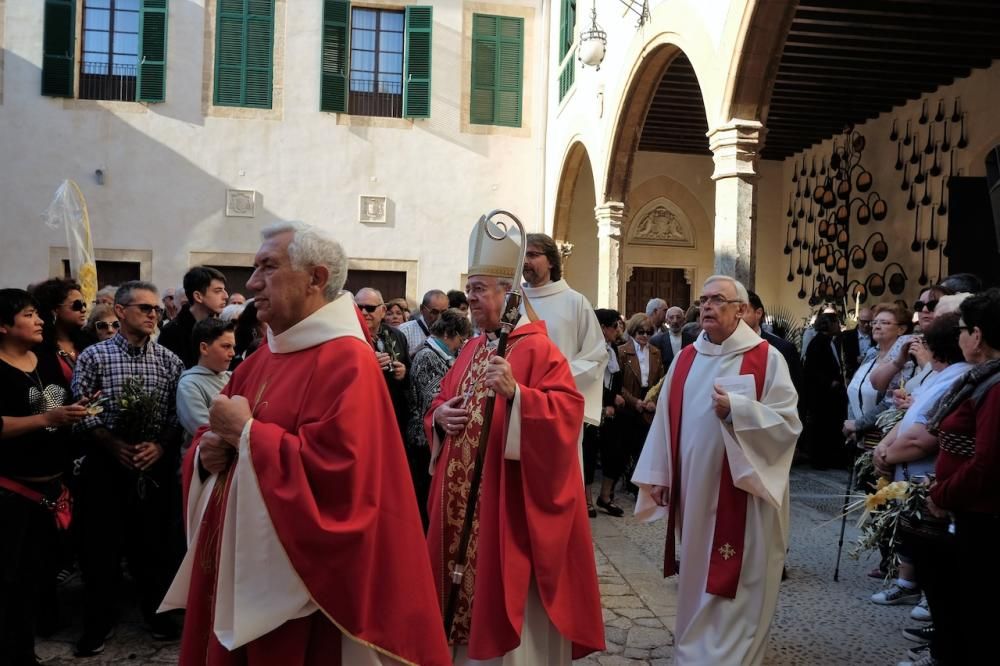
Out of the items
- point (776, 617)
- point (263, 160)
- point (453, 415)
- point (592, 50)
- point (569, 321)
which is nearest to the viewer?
point (453, 415)

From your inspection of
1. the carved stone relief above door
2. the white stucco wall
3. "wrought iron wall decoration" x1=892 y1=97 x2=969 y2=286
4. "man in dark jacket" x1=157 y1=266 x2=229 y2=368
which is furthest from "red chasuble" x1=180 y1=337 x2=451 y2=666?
the carved stone relief above door

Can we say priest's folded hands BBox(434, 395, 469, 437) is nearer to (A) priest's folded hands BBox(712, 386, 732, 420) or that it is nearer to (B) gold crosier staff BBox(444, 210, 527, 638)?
(B) gold crosier staff BBox(444, 210, 527, 638)

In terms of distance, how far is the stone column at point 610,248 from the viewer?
12820 mm

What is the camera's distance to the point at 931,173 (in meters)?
11.8

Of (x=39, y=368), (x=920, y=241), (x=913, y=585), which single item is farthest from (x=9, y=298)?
(x=920, y=241)

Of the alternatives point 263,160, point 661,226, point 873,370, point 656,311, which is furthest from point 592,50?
point 873,370

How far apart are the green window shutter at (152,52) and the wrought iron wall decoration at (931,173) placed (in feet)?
40.1

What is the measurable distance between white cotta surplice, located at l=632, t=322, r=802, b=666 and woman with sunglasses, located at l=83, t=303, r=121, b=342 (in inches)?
159

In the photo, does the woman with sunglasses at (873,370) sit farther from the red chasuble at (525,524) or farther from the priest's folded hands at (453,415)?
the priest's folded hands at (453,415)

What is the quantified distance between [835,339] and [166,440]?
26.6ft

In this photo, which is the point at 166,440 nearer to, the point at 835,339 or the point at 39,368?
the point at 39,368

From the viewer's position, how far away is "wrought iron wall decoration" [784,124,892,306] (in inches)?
533

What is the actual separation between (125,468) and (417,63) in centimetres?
1290

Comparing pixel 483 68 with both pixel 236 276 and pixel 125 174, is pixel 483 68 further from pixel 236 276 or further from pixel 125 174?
pixel 125 174
